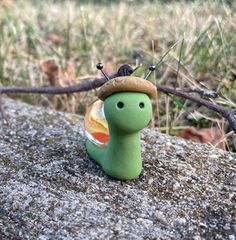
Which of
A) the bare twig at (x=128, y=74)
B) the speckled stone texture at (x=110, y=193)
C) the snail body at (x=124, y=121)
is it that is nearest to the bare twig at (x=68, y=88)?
the bare twig at (x=128, y=74)

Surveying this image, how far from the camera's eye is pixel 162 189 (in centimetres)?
92

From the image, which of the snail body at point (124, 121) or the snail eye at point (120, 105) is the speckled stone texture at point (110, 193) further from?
the snail eye at point (120, 105)

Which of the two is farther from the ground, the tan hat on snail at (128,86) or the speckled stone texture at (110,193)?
the tan hat on snail at (128,86)

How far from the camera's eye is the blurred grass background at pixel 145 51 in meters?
1.42

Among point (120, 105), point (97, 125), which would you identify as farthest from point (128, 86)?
point (97, 125)

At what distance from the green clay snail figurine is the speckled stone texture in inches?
1.4

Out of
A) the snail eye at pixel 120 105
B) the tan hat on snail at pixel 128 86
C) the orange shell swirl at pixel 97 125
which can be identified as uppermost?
the tan hat on snail at pixel 128 86

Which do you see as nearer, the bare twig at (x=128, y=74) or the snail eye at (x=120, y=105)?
the snail eye at (x=120, y=105)

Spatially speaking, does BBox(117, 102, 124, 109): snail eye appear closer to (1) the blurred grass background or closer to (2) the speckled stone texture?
(2) the speckled stone texture

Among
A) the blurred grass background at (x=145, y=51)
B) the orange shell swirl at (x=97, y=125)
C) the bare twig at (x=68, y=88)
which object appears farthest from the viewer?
the blurred grass background at (x=145, y=51)

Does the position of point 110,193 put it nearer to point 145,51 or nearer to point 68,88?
point 68,88

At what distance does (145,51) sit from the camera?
149cm

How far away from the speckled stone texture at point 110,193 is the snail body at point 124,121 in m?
0.04

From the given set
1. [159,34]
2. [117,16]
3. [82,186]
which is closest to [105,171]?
[82,186]
